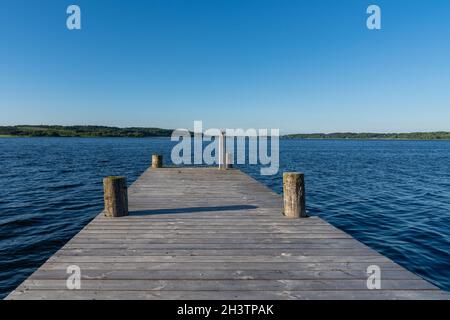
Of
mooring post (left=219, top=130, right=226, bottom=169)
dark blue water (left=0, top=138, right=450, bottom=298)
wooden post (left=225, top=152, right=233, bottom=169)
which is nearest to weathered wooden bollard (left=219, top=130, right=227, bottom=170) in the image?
mooring post (left=219, top=130, right=226, bottom=169)

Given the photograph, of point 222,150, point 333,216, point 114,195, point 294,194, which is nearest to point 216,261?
point 294,194

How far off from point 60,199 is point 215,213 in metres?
11.2

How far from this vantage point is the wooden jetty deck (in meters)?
3.32

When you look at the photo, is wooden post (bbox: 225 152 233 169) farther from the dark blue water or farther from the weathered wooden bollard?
the dark blue water

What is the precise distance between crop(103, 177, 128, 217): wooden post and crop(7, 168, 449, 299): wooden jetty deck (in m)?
0.22

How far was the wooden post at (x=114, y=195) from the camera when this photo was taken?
6.27 m

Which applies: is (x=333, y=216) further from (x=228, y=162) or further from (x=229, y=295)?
(x=229, y=295)

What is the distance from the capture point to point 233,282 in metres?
3.54

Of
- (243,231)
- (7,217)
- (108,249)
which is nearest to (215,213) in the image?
(243,231)

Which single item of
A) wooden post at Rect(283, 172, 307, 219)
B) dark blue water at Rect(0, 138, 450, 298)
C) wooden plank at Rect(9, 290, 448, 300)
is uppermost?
wooden post at Rect(283, 172, 307, 219)

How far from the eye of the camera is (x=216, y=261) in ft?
13.6

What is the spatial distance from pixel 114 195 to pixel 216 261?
3302 millimetres

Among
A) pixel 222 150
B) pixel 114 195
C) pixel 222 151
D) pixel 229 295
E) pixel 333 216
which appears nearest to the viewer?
pixel 229 295

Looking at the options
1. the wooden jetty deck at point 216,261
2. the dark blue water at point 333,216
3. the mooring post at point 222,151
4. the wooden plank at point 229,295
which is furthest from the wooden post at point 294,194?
the mooring post at point 222,151
